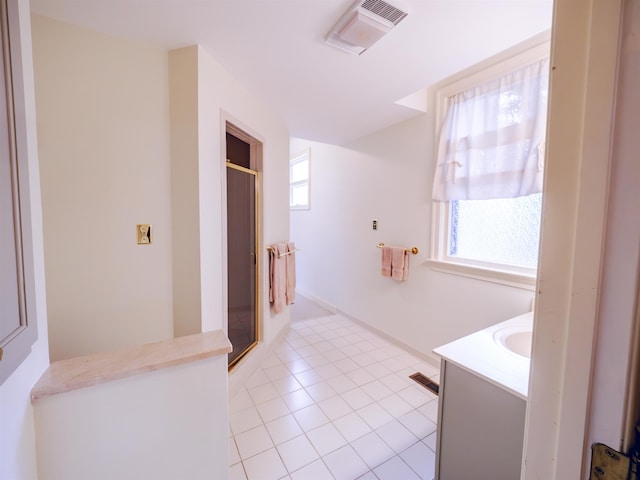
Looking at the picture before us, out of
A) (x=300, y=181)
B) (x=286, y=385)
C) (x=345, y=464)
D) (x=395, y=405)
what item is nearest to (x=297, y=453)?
(x=345, y=464)

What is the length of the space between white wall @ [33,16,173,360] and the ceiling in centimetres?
17

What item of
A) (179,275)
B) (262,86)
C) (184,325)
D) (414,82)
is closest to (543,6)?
(414,82)

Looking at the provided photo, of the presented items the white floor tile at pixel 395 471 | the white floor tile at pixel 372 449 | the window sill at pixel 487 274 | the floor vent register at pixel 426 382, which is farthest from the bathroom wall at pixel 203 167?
the window sill at pixel 487 274

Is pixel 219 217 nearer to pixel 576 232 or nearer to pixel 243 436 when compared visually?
pixel 243 436

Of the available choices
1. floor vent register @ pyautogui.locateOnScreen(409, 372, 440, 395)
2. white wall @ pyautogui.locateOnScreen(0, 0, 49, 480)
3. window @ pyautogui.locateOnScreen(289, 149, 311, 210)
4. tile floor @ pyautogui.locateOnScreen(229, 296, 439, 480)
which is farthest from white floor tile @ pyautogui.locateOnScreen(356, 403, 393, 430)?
window @ pyautogui.locateOnScreen(289, 149, 311, 210)

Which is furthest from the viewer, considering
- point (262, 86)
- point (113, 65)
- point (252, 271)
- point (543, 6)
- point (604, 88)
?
point (252, 271)

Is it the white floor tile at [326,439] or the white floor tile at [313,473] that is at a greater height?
the white floor tile at [326,439]

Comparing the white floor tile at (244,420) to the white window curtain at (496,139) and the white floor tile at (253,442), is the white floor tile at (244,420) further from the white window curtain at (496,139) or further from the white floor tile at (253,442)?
the white window curtain at (496,139)

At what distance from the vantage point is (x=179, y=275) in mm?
1654

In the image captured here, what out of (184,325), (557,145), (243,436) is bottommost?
(243,436)

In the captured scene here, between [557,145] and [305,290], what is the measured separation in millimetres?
Answer: 4344

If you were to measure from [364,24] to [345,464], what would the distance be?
226cm

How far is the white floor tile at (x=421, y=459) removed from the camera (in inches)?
56.1

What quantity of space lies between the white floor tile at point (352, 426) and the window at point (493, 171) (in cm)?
132
